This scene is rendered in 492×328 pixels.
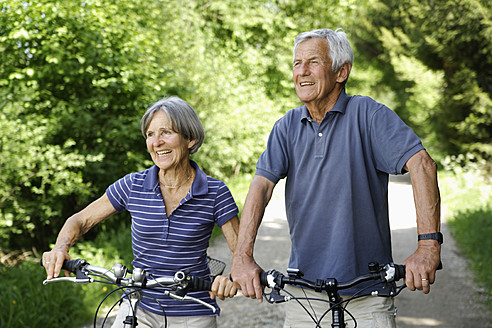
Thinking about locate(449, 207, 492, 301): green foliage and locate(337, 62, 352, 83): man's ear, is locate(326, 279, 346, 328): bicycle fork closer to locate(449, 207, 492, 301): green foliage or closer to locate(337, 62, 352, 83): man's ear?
locate(337, 62, 352, 83): man's ear

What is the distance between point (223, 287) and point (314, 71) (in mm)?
1051

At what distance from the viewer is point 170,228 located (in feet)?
8.71

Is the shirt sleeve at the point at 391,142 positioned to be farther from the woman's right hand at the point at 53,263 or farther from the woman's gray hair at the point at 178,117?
the woman's right hand at the point at 53,263

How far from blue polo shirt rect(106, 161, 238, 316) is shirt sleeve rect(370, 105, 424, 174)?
760 mm

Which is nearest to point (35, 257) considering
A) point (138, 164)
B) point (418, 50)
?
point (138, 164)

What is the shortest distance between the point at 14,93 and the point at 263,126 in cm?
804

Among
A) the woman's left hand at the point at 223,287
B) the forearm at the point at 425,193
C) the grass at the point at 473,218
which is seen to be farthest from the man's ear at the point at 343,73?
the grass at the point at 473,218

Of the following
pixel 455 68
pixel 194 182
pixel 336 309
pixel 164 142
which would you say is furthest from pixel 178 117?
pixel 455 68

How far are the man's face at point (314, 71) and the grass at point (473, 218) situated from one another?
4293 mm

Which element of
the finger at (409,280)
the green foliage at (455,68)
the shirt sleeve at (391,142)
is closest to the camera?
the finger at (409,280)

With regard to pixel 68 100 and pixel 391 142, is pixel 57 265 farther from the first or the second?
pixel 68 100

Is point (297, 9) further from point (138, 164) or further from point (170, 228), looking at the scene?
point (170, 228)

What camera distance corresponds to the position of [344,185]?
2.49 metres

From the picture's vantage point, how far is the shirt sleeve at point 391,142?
7.78ft
